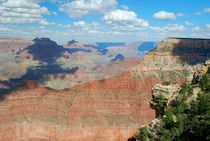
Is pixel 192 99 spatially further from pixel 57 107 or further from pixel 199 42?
pixel 199 42

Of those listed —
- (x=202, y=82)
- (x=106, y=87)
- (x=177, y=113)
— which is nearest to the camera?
(x=177, y=113)

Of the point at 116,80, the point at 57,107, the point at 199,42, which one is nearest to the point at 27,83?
the point at 57,107

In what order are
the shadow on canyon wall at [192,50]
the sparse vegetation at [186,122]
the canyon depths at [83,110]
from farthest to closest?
the shadow on canyon wall at [192,50], the canyon depths at [83,110], the sparse vegetation at [186,122]

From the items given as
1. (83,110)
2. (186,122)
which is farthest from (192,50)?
(186,122)

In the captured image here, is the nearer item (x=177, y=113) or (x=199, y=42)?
(x=177, y=113)

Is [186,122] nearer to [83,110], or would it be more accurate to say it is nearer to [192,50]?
[83,110]

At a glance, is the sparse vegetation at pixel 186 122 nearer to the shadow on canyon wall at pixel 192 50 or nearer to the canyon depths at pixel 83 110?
the canyon depths at pixel 83 110

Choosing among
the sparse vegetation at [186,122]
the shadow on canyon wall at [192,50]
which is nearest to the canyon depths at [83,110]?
the shadow on canyon wall at [192,50]

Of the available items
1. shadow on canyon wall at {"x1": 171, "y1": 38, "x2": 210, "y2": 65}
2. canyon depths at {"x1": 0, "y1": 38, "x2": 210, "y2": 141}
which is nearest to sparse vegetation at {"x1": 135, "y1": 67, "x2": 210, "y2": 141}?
canyon depths at {"x1": 0, "y1": 38, "x2": 210, "y2": 141}

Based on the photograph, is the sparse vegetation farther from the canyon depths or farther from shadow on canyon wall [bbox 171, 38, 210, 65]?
shadow on canyon wall [bbox 171, 38, 210, 65]
